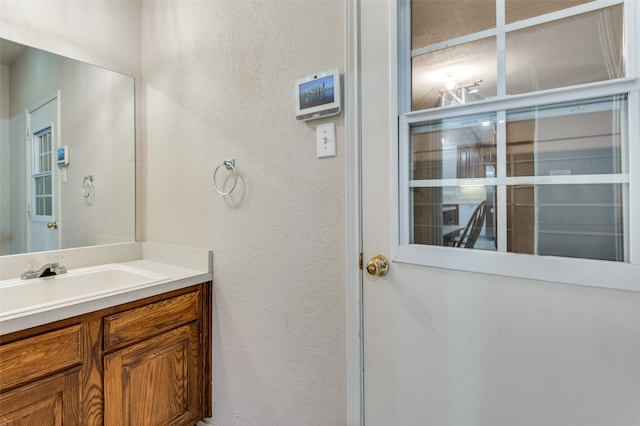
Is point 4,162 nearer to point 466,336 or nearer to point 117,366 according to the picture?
point 117,366

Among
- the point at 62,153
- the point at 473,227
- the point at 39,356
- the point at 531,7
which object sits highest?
the point at 531,7

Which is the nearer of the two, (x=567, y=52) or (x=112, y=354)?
(x=567, y=52)

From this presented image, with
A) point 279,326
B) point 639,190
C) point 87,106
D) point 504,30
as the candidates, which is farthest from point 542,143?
point 87,106

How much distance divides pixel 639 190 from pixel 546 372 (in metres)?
0.49

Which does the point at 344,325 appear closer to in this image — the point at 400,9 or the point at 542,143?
the point at 542,143

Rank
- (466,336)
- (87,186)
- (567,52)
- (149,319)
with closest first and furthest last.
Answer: (567,52) → (466,336) → (149,319) → (87,186)

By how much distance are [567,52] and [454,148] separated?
330 millimetres

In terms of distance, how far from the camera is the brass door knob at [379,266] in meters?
0.99

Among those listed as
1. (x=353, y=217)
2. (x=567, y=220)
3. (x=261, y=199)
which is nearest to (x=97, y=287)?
(x=261, y=199)

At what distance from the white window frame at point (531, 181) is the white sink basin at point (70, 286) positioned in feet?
3.45

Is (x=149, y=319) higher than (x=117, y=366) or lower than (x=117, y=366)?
higher

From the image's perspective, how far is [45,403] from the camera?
0.99 m

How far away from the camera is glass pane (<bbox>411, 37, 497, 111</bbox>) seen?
0.85 m

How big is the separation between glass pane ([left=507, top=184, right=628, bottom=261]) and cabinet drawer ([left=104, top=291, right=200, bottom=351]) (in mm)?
1281
